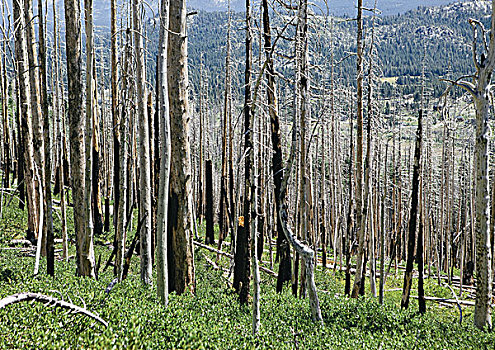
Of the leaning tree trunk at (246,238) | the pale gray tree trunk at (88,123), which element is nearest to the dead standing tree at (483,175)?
the leaning tree trunk at (246,238)

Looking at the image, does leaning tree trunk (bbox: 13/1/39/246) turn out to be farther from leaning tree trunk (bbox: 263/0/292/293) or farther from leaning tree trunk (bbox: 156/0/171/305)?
leaning tree trunk (bbox: 263/0/292/293)

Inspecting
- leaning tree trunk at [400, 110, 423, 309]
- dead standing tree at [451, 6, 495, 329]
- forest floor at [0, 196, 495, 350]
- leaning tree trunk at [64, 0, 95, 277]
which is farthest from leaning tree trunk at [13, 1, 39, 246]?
dead standing tree at [451, 6, 495, 329]

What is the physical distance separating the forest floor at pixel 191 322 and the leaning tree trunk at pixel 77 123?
932 mm

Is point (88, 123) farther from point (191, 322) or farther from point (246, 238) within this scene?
point (246, 238)

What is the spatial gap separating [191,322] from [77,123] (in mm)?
4303

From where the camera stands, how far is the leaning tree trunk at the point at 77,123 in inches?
282

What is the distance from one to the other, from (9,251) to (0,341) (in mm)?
8291

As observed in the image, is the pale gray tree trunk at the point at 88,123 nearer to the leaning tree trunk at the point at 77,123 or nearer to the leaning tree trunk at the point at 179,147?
the leaning tree trunk at the point at 77,123

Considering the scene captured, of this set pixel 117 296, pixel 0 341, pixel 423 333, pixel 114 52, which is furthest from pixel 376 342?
pixel 114 52

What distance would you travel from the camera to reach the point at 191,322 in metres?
5.19

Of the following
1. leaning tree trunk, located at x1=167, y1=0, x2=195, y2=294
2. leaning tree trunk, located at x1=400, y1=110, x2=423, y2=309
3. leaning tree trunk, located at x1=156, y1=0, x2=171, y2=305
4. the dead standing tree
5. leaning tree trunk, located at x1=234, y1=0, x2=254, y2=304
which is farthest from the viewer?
leaning tree trunk, located at x1=400, y1=110, x2=423, y2=309

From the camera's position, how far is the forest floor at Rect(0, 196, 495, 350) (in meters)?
4.18

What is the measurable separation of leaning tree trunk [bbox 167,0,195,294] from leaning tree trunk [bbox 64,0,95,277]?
1.80 meters

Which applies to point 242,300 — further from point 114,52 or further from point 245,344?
point 114,52
